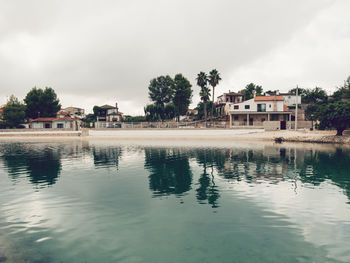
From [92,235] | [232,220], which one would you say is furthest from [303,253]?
[92,235]

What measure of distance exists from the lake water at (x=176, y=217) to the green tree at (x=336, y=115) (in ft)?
108

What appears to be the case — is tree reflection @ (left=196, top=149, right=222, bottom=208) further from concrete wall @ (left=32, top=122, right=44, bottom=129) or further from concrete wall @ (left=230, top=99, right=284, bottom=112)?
concrete wall @ (left=32, top=122, right=44, bottom=129)

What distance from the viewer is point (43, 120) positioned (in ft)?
266

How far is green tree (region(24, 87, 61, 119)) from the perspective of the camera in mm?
86688

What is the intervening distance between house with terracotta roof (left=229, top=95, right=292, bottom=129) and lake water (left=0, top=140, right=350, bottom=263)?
55.2 metres

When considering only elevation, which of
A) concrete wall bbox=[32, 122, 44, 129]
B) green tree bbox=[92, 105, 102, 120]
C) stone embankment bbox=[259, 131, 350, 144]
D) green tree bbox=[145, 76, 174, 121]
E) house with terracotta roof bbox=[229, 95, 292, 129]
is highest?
green tree bbox=[145, 76, 174, 121]

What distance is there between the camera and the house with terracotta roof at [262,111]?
241 ft

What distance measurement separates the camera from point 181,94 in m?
92.1

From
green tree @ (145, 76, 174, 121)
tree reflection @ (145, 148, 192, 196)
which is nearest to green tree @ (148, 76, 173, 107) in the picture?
green tree @ (145, 76, 174, 121)

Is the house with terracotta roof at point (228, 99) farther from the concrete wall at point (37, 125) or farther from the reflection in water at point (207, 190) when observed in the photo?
the reflection in water at point (207, 190)

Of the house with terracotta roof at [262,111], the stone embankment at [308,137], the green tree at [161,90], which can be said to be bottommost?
the stone embankment at [308,137]

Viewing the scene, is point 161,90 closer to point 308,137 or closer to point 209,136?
point 209,136

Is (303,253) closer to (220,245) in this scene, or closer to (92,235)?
(220,245)

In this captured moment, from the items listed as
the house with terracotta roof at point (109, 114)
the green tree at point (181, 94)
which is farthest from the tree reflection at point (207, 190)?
the house with terracotta roof at point (109, 114)
